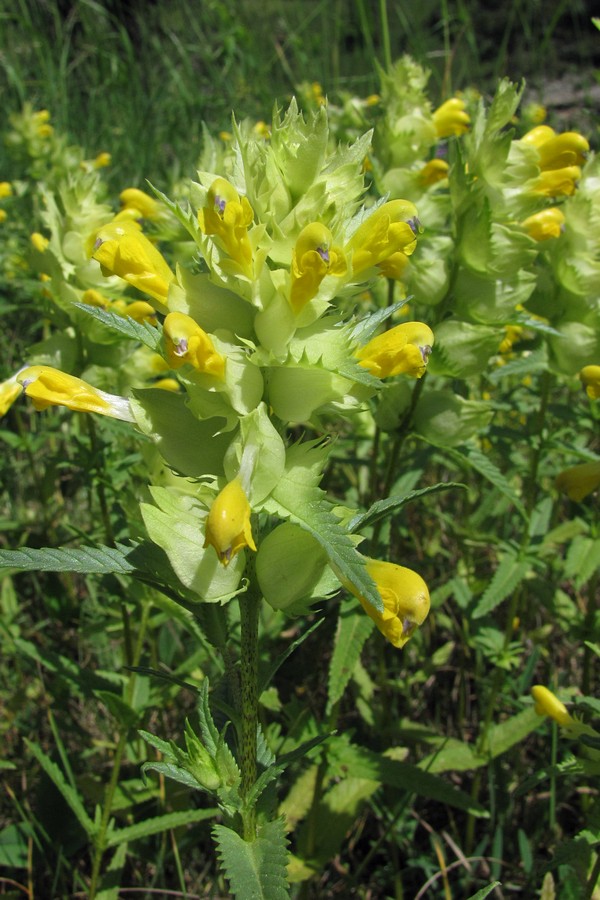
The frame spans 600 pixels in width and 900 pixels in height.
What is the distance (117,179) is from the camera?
4543mm

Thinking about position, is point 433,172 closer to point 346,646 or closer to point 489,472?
point 489,472

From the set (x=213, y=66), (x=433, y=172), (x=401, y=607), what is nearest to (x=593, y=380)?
(x=433, y=172)

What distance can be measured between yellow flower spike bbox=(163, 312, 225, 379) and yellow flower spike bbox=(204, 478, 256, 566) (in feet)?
0.55

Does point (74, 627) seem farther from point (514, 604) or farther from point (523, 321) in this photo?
point (523, 321)

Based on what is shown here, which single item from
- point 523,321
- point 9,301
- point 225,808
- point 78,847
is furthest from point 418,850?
point 9,301

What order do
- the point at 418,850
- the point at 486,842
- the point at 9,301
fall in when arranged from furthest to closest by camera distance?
the point at 9,301
the point at 418,850
the point at 486,842

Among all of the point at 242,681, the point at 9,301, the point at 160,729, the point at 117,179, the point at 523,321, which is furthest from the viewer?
the point at 117,179

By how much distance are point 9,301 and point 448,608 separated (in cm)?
294

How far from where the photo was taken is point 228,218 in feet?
3.09

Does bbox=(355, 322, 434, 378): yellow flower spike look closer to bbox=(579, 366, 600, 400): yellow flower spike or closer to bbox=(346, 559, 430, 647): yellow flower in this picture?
bbox=(346, 559, 430, 647): yellow flower

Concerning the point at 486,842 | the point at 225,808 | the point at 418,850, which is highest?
the point at 225,808

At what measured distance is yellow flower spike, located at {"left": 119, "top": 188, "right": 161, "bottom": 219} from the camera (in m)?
2.13

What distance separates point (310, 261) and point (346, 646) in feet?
3.28

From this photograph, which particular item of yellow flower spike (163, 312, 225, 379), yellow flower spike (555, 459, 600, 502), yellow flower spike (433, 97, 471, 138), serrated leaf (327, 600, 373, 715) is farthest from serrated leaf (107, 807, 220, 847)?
yellow flower spike (433, 97, 471, 138)
